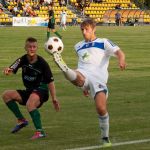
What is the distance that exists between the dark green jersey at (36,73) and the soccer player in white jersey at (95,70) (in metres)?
0.68

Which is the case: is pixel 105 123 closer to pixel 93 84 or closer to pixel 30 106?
pixel 93 84

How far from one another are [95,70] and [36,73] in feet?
3.63

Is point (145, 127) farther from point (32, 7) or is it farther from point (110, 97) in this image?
point (32, 7)

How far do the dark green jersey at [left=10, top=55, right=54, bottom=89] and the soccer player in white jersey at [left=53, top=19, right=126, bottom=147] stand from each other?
682mm

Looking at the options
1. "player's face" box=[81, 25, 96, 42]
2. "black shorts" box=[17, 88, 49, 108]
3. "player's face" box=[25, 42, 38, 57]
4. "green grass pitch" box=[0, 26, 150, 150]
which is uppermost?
"player's face" box=[81, 25, 96, 42]

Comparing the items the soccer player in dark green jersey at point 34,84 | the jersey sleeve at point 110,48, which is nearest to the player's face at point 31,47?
the soccer player in dark green jersey at point 34,84

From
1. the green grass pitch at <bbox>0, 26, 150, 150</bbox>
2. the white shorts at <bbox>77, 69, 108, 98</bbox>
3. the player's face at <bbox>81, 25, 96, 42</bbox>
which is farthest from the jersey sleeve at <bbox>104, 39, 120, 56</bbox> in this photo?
the green grass pitch at <bbox>0, 26, 150, 150</bbox>

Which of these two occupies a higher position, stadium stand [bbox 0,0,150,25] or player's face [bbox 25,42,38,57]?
player's face [bbox 25,42,38,57]

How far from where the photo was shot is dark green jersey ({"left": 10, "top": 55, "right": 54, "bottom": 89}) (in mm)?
10281

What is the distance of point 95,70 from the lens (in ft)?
31.8

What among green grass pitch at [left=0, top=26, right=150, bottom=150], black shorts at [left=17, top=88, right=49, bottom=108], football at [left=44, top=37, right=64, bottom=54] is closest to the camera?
football at [left=44, top=37, right=64, bottom=54]

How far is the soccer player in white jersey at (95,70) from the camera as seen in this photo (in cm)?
948

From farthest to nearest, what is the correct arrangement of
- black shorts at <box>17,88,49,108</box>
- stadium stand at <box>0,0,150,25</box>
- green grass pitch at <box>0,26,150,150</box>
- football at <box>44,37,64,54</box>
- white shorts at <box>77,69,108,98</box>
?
stadium stand at <box>0,0,150,25</box> → black shorts at <box>17,88,49,108</box> → green grass pitch at <box>0,26,150,150</box> → white shorts at <box>77,69,108,98</box> → football at <box>44,37,64,54</box>

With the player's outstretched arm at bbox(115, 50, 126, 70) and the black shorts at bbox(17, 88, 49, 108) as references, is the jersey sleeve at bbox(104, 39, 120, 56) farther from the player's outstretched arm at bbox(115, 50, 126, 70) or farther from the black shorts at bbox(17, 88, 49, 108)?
the black shorts at bbox(17, 88, 49, 108)
